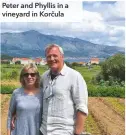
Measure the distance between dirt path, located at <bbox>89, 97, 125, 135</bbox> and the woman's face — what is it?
3.73 m

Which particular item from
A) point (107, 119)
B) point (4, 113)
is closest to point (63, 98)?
point (107, 119)

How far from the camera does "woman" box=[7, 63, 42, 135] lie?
2426 millimetres

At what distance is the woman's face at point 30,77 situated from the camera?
7.95ft

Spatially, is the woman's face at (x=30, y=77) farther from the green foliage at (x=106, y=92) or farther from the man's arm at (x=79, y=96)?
the green foliage at (x=106, y=92)

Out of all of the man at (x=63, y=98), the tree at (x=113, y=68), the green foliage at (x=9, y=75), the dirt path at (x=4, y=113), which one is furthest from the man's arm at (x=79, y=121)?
the tree at (x=113, y=68)

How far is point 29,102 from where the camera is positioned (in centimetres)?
244

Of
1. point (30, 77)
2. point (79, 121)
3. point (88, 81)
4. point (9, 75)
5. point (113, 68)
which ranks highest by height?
point (30, 77)

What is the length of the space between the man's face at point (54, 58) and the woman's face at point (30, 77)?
0.72ft

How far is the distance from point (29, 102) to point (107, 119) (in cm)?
501

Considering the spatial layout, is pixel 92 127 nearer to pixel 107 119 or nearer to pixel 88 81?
pixel 107 119

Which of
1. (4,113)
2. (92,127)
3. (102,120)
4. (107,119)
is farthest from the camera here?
(4,113)

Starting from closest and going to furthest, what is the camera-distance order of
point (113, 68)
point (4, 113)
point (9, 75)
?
point (4, 113) → point (9, 75) → point (113, 68)

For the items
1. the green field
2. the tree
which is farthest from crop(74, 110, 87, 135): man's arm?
the tree

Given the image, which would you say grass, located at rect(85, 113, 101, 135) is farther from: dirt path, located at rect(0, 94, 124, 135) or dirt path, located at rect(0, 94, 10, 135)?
dirt path, located at rect(0, 94, 10, 135)
